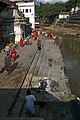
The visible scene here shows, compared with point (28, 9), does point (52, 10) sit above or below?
Result: below

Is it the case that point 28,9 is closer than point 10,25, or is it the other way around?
point 10,25

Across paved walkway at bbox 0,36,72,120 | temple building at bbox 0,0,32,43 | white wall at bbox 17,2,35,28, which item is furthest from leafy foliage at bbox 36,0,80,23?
paved walkway at bbox 0,36,72,120

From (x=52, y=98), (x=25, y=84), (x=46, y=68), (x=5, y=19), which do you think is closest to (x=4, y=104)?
(x=52, y=98)

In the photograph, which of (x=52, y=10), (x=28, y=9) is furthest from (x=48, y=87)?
(x=52, y=10)

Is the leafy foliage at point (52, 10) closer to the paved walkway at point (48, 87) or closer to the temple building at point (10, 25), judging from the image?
the temple building at point (10, 25)

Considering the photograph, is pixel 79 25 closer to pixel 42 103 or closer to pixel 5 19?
pixel 5 19

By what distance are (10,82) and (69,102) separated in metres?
4.10

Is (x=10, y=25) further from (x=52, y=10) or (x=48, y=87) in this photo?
(x=52, y=10)

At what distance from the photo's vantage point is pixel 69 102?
1644cm

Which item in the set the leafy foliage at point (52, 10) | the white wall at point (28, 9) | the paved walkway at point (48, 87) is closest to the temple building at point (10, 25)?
the paved walkway at point (48, 87)

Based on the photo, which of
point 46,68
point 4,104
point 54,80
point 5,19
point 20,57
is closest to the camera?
point 4,104

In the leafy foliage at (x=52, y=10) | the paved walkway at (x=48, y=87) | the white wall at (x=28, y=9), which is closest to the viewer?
the paved walkway at (x=48, y=87)

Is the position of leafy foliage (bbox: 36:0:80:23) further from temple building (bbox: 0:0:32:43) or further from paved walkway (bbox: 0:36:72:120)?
paved walkway (bbox: 0:36:72:120)

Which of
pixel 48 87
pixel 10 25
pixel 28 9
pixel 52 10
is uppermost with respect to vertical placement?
pixel 28 9
